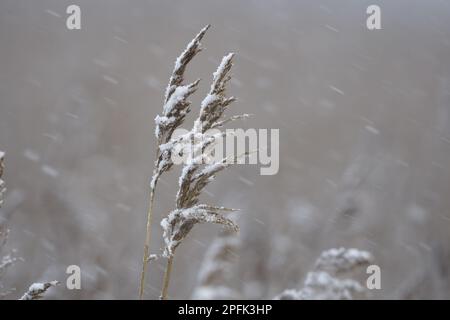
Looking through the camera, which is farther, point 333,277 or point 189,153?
point 333,277

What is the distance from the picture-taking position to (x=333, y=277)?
111 inches

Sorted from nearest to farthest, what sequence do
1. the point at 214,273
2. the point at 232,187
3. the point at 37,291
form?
the point at 37,291 < the point at 214,273 < the point at 232,187

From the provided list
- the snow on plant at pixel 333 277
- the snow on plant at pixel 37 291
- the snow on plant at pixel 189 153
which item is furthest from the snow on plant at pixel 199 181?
the snow on plant at pixel 333 277

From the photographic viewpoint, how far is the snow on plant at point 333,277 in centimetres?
269

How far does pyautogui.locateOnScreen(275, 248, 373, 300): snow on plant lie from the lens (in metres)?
2.69

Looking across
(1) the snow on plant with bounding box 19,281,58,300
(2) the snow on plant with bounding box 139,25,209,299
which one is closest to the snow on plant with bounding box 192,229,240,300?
(2) the snow on plant with bounding box 139,25,209,299

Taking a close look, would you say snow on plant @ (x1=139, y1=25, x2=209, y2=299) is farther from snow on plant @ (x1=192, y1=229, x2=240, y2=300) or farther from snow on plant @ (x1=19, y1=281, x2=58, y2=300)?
snow on plant @ (x1=192, y1=229, x2=240, y2=300)

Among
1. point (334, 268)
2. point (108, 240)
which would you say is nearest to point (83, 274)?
point (108, 240)

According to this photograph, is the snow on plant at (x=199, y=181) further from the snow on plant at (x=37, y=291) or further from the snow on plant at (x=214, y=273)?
the snow on plant at (x=214, y=273)

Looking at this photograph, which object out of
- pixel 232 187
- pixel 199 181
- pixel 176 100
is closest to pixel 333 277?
pixel 199 181

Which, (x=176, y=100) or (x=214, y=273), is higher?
(x=176, y=100)

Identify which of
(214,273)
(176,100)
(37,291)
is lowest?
(37,291)

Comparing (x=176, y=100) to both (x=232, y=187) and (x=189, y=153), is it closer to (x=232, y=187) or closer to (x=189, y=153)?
(x=189, y=153)

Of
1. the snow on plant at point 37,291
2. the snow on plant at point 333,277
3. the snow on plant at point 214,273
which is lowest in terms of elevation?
the snow on plant at point 37,291
